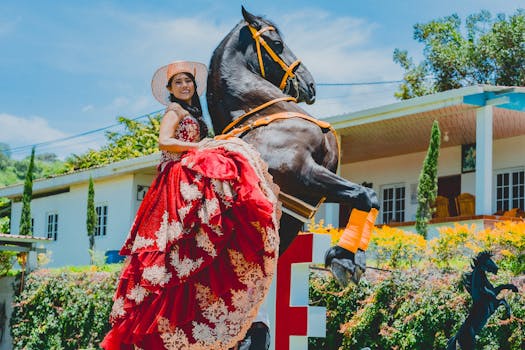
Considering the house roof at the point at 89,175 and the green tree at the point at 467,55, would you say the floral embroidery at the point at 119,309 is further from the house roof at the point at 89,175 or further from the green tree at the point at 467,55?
the green tree at the point at 467,55

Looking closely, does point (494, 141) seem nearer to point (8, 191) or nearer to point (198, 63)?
point (198, 63)

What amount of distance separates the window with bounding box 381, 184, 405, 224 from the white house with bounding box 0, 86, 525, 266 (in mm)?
23

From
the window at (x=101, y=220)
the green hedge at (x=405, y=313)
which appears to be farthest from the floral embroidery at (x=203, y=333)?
the window at (x=101, y=220)

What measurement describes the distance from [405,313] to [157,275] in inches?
166

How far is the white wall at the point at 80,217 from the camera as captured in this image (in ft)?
66.1

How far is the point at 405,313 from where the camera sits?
7445mm

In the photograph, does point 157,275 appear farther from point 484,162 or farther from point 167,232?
point 484,162

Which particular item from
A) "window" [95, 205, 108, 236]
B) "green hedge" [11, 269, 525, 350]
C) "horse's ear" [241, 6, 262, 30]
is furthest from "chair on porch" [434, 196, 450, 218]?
"horse's ear" [241, 6, 262, 30]

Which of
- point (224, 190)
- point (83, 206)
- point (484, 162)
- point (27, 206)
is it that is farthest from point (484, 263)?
point (27, 206)

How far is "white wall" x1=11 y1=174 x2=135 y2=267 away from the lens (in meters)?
20.1

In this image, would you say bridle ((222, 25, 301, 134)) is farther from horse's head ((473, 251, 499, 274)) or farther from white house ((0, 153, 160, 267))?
white house ((0, 153, 160, 267))

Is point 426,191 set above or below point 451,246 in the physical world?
above

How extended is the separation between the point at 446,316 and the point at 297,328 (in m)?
2.99

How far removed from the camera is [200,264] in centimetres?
379
